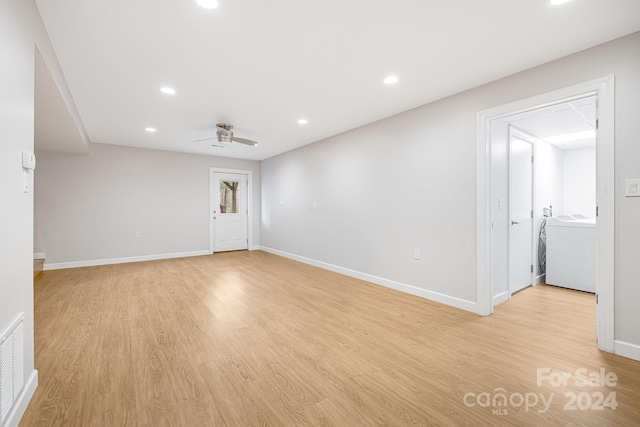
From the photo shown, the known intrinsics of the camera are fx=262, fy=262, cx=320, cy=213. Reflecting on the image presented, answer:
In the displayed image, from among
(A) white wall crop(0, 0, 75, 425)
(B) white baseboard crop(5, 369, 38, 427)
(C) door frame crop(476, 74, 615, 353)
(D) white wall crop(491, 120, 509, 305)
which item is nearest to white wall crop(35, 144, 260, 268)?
(A) white wall crop(0, 0, 75, 425)

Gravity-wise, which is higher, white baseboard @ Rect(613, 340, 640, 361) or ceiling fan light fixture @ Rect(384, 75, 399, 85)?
ceiling fan light fixture @ Rect(384, 75, 399, 85)

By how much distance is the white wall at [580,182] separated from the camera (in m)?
4.79

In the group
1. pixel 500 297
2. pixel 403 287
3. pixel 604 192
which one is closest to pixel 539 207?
pixel 500 297

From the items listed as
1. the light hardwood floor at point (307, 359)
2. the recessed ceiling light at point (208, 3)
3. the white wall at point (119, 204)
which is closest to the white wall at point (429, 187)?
the light hardwood floor at point (307, 359)

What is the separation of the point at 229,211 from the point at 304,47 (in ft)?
18.0

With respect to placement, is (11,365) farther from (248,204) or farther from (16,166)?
(248,204)

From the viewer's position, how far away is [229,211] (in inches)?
276

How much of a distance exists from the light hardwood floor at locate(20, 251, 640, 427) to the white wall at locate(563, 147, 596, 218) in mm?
2263

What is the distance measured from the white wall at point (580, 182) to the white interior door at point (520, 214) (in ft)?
6.36

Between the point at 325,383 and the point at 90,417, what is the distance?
4.35ft

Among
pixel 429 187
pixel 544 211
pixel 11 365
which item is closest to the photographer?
pixel 11 365

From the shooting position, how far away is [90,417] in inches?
56.7

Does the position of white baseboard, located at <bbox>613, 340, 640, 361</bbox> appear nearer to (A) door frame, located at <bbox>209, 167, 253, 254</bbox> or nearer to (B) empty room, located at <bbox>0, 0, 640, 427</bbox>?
(B) empty room, located at <bbox>0, 0, 640, 427</bbox>

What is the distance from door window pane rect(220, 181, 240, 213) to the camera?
690cm
